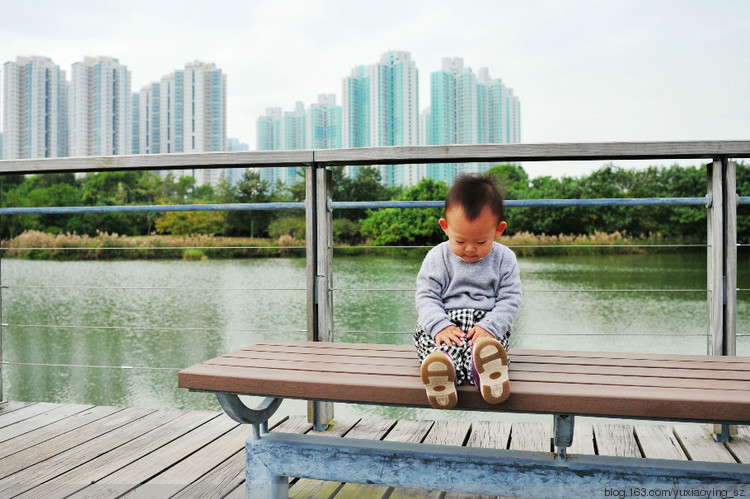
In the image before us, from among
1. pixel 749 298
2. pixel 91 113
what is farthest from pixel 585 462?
pixel 91 113

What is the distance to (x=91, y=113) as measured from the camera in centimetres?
3784

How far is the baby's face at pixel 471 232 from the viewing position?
4.51ft

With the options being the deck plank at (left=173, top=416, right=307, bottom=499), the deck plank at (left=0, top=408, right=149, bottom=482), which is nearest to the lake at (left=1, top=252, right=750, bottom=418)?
the deck plank at (left=0, top=408, right=149, bottom=482)

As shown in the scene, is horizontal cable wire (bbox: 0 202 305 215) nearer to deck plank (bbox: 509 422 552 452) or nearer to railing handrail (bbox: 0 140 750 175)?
railing handrail (bbox: 0 140 750 175)

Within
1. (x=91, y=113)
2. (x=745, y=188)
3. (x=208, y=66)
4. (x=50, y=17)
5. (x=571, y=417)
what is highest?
(x=50, y=17)

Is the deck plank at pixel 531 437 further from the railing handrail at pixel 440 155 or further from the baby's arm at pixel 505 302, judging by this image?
the railing handrail at pixel 440 155

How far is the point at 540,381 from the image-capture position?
124 cm

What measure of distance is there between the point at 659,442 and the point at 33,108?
4283 centimetres

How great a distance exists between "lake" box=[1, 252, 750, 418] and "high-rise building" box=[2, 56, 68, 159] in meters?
17.2

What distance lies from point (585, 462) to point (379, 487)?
0.62m

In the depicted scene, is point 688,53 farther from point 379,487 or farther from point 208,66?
point 379,487

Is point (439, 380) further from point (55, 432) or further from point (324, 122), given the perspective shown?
point (324, 122)

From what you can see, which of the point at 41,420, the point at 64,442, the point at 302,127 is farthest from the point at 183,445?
the point at 302,127

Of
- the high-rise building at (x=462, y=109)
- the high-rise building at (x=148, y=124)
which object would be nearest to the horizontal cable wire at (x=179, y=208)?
the high-rise building at (x=462, y=109)
